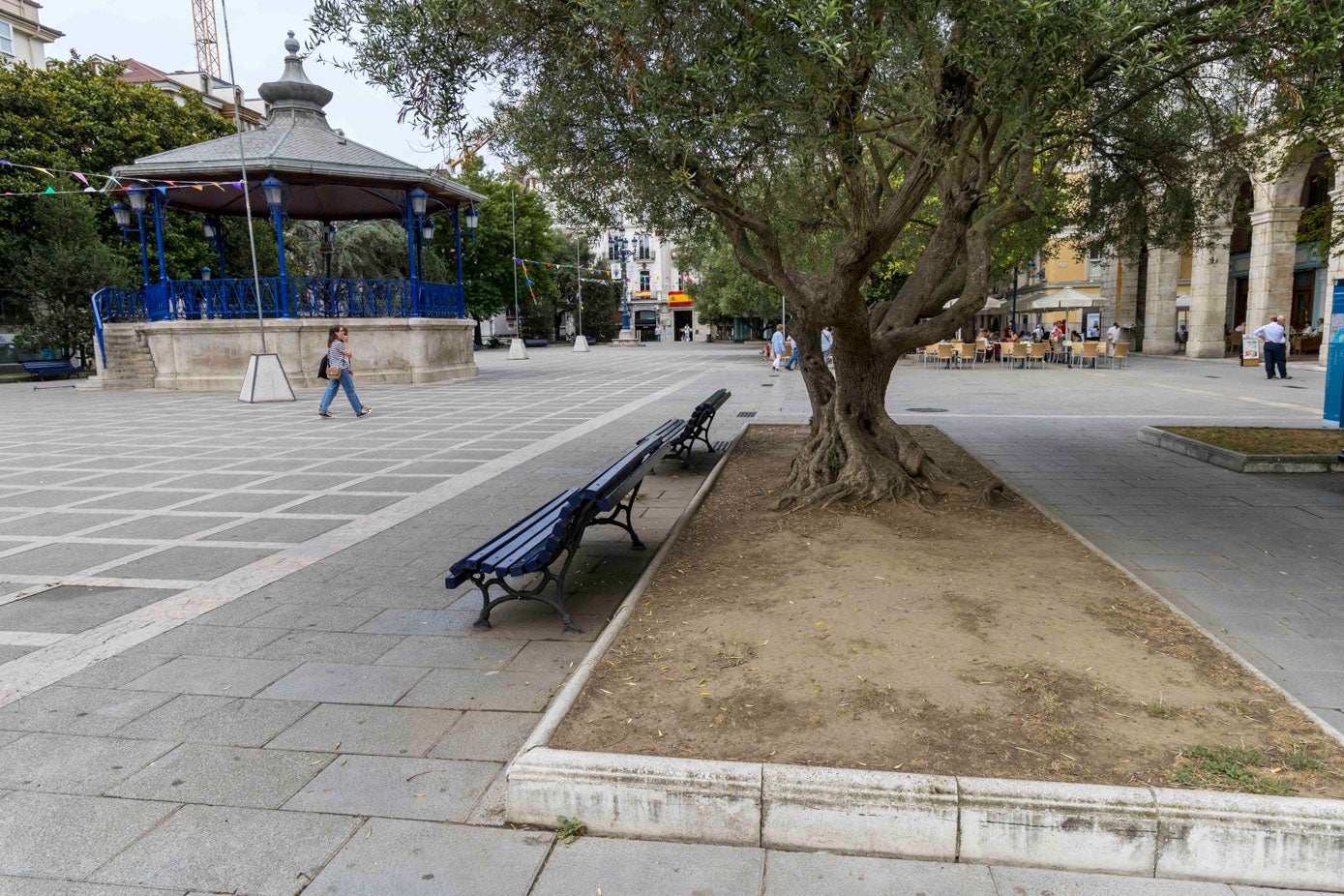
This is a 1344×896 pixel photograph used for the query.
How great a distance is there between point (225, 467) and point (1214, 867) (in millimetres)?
9691

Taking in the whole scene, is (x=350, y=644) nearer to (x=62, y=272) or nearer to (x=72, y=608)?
(x=72, y=608)

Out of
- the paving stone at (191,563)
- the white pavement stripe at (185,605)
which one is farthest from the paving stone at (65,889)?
the paving stone at (191,563)

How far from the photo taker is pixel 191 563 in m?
5.71

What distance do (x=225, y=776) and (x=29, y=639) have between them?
222 cm

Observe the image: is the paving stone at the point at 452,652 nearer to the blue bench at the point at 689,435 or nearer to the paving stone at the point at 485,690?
the paving stone at the point at 485,690

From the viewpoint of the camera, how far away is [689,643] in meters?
3.97

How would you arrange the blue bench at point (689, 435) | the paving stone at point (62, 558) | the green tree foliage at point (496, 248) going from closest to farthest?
1. the paving stone at point (62, 558)
2. the blue bench at point (689, 435)
3. the green tree foliage at point (496, 248)

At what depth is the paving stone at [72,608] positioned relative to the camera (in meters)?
4.56

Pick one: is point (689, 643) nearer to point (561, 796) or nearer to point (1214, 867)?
point (561, 796)

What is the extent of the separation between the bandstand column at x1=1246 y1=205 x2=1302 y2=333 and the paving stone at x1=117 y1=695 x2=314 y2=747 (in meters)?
28.8

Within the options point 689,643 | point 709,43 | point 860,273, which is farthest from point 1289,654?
point 709,43

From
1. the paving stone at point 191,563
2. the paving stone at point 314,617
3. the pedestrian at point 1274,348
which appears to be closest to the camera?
the paving stone at point 314,617

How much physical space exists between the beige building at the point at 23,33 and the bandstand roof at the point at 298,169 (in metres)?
27.5

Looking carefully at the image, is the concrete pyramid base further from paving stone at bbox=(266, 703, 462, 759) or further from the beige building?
the beige building
